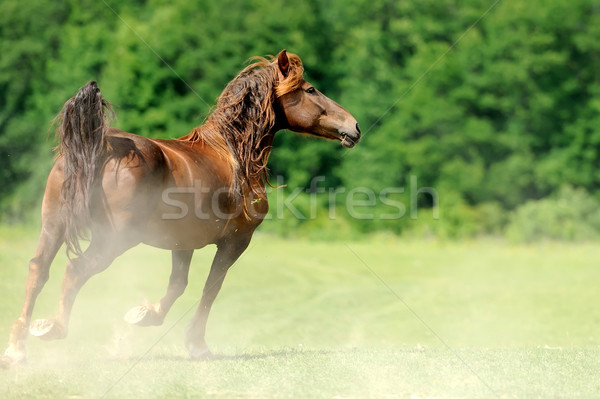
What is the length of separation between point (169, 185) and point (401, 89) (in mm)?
34287

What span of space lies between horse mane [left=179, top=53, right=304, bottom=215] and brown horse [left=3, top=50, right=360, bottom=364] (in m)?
0.01

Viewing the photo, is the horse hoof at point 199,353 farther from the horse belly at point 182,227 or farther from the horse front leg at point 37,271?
the horse front leg at point 37,271

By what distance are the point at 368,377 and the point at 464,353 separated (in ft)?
6.85

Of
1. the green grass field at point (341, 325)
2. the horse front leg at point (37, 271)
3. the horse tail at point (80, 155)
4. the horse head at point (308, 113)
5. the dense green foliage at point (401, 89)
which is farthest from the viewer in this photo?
the dense green foliage at point (401, 89)

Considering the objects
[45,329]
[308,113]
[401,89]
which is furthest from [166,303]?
[401,89]

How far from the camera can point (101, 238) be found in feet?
25.4

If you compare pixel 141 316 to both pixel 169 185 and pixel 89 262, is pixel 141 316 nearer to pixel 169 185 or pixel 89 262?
pixel 89 262

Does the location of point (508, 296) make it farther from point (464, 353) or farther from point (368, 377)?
point (368, 377)

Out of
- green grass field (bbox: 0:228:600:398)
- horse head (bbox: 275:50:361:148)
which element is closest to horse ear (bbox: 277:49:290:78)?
horse head (bbox: 275:50:361:148)

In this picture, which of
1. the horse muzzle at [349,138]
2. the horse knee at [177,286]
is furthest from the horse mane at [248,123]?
the horse knee at [177,286]

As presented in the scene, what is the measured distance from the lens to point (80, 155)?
24.8ft

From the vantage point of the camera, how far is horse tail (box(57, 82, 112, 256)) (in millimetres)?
7543

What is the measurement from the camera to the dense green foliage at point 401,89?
39.0 metres

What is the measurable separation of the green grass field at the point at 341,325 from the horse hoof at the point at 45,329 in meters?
0.33
